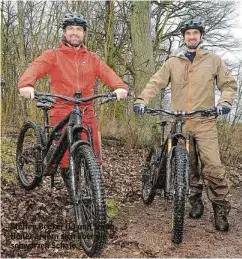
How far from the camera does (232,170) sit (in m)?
9.12

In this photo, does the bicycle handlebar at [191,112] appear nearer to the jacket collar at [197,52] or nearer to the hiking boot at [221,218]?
the jacket collar at [197,52]

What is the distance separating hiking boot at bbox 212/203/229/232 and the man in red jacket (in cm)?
147

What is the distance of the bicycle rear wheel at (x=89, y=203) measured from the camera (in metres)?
3.63

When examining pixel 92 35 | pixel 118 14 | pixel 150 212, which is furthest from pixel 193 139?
pixel 118 14

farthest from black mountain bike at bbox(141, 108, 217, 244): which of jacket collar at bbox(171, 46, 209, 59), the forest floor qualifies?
jacket collar at bbox(171, 46, 209, 59)

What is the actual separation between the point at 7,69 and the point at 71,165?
172 inches

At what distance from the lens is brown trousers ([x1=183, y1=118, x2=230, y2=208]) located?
4.93m

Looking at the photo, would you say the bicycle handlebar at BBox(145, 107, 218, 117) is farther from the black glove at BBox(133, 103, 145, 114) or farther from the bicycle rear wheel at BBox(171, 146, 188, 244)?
the bicycle rear wheel at BBox(171, 146, 188, 244)

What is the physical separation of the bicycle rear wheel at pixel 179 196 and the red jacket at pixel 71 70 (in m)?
1.18

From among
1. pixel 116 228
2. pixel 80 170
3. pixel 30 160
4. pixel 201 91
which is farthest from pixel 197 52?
pixel 30 160

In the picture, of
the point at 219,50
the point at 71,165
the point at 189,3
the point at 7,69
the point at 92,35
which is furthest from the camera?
the point at 219,50

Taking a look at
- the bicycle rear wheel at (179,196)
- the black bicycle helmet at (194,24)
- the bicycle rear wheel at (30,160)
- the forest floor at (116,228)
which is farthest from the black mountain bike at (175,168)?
the bicycle rear wheel at (30,160)

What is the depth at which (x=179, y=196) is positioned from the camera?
166 inches

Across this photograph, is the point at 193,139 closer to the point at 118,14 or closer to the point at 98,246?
the point at 98,246
